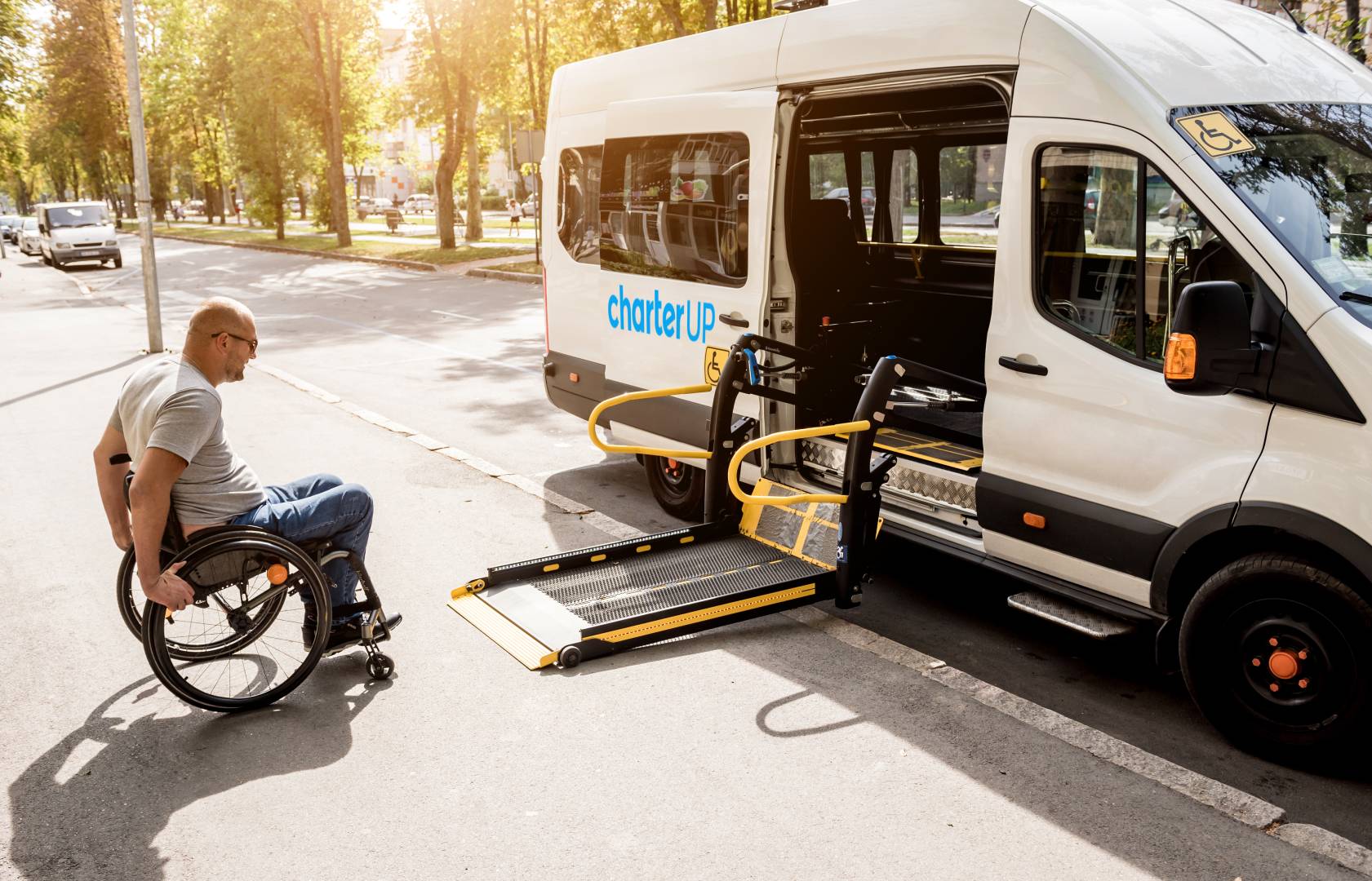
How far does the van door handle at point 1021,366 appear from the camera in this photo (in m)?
4.43

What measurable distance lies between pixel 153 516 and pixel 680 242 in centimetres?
344

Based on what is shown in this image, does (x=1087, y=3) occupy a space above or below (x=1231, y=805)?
above

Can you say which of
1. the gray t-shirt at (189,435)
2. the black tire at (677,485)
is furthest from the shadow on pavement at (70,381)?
the gray t-shirt at (189,435)

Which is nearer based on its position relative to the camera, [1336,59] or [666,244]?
[1336,59]

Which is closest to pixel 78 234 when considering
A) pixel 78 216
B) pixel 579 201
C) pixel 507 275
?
pixel 78 216

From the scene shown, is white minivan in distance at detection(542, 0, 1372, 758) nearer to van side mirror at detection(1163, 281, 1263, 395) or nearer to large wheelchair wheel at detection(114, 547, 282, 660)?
van side mirror at detection(1163, 281, 1263, 395)

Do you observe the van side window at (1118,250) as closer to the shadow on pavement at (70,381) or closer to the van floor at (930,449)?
the van floor at (930,449)

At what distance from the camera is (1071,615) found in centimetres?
437

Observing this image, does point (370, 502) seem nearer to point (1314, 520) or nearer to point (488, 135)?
point (1314, 520)

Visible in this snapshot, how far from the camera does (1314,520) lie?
3568mm

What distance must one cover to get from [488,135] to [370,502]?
141ft

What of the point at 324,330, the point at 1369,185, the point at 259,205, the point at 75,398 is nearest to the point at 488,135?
the point at 259,205

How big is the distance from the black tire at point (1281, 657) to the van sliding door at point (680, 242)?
278cm

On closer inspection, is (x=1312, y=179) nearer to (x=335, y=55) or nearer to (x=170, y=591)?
(x=170, y=591)
